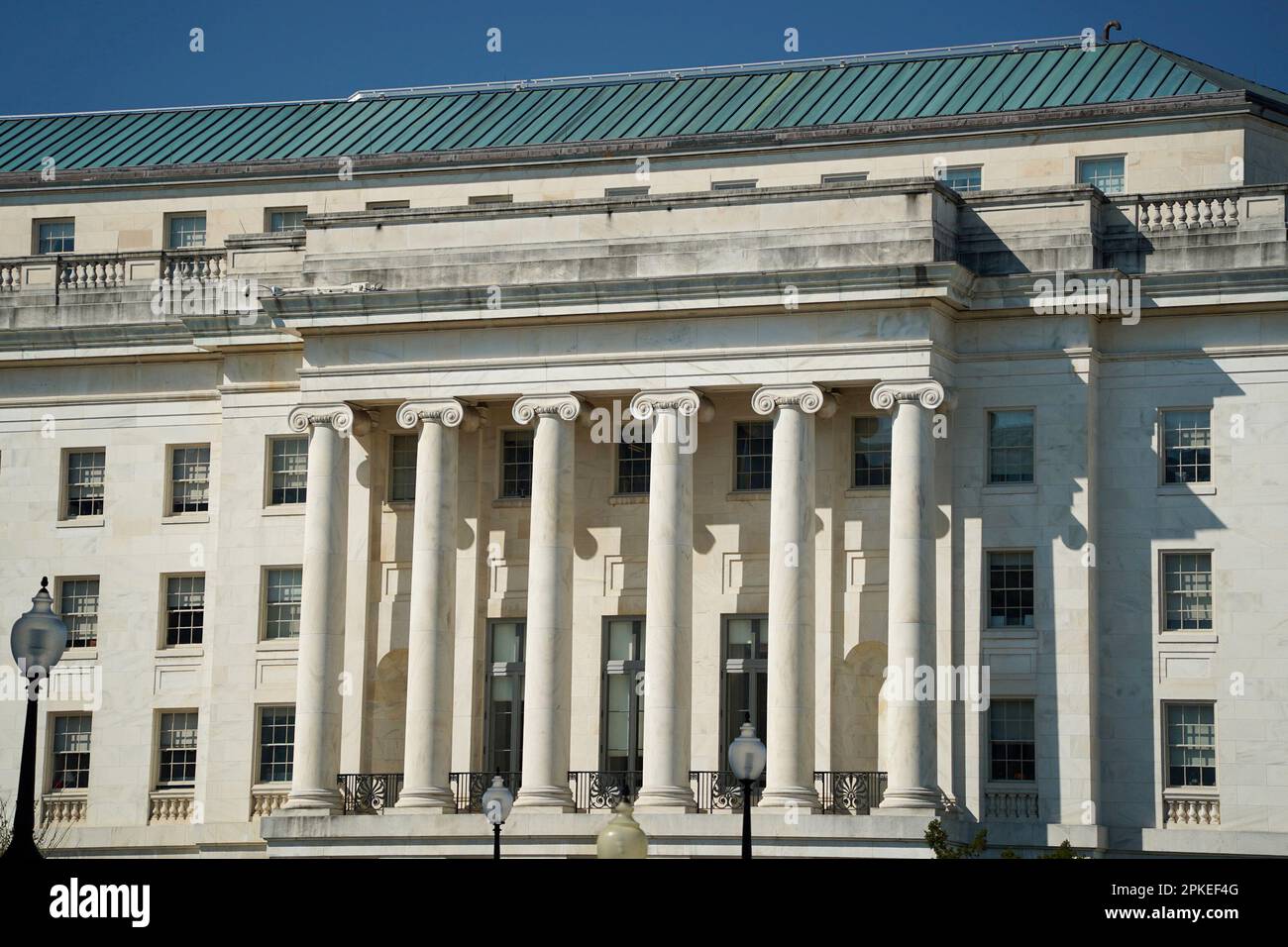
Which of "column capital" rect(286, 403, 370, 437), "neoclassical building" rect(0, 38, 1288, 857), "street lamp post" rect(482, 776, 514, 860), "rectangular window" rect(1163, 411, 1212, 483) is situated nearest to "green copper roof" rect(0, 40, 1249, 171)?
"neoclassical building" rect(0, 38, 1288, 857)

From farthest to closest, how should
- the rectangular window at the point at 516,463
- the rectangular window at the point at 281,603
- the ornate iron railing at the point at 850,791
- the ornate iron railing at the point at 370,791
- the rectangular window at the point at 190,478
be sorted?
the rectangular window at the point at 190,478 < the rectangular window at the point at 281,603 < the rectangular window at the point at 516,463 < the ornate iron railing at the point at 370,791 < the ornate iron railing at the point at 850,791

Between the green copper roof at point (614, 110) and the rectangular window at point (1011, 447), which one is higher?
the green copper roof at point (614, 110)

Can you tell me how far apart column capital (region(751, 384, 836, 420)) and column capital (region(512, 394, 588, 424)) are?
4.04 meters

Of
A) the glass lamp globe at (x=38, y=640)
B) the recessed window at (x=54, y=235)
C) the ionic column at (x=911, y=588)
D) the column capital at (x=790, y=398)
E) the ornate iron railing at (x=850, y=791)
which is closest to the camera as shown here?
the glass lamp globe at (x=38, y=640)

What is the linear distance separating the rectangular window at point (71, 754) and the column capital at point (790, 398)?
18532 millimetres

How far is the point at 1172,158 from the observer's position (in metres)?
54.8

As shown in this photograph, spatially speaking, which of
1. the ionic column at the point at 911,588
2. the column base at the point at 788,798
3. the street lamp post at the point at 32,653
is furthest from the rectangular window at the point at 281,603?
the street lamp post at the point at 32,653

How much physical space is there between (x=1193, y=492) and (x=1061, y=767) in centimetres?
651

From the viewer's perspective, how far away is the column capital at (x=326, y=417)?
5181 cm

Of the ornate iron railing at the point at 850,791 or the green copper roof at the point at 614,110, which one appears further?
the green copper roof at the point at 614,110

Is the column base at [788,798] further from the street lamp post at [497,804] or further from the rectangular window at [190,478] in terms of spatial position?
the rectangular window at [190,478]

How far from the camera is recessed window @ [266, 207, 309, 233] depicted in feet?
204

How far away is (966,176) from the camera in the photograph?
56.7 meters

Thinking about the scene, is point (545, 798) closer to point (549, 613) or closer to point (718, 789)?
point (718, 789)
